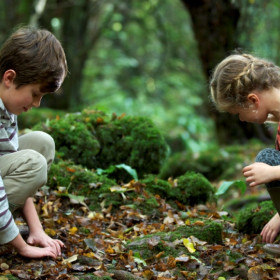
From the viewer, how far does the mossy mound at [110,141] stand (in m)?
4.64

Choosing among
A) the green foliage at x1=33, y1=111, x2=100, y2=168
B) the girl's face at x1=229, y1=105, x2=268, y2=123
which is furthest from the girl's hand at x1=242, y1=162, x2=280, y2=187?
the green foliage at x1=33, y1=111, x2=100, y2=168

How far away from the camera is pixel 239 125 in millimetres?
9422

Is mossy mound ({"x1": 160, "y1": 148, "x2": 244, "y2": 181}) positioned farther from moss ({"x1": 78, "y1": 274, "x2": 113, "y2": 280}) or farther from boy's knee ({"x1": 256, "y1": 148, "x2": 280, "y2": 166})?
moss ({"x1": 78, "y1": 274, "x2": 113, "y2": 280})

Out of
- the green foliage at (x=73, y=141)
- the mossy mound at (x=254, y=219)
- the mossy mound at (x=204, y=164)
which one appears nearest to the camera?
the mossy mound at (x=254, y=219)

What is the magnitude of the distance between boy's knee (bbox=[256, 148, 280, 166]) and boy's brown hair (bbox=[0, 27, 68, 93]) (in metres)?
1.42

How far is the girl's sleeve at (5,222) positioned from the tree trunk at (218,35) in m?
5.92

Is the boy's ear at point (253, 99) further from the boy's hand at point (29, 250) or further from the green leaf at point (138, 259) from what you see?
the boy's hand at point (29, 250)

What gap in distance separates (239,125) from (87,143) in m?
5.50

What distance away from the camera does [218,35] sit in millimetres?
8641

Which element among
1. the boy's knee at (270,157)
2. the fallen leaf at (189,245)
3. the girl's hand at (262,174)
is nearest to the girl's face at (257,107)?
the boy's knee at (270,157)

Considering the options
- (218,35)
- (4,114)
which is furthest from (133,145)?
(218,35)

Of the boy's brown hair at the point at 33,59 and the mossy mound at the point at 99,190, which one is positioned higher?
the boy's brown hair at the point at 33,59

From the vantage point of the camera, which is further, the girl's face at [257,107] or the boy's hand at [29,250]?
the girl's face at [257,107]

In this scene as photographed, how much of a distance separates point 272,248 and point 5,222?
173cm
